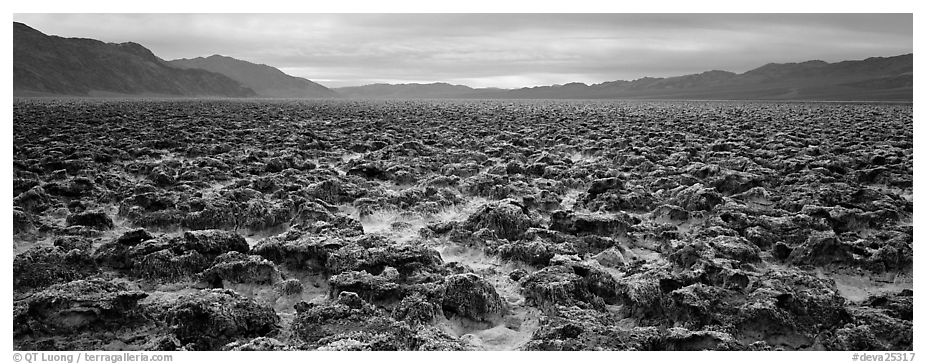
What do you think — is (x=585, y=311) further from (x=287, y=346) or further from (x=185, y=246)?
(x=185, y=246)

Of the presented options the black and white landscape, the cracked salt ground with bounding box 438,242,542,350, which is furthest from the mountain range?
the cracked salt ground with bounding box 438,242,542,350

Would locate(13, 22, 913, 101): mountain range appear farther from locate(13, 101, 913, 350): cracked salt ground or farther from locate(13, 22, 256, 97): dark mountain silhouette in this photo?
locate(13, 101, 913, 350): cracked salt ground

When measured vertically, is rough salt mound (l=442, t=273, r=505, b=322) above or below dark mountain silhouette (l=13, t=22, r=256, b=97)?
below

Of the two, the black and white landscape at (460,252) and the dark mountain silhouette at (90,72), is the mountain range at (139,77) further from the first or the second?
the black and white landscape at (460,252)

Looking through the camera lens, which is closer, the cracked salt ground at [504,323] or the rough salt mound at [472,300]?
the cracked salt ground at [504,323]

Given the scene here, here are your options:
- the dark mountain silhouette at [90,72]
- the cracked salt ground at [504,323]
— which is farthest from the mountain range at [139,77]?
the cracked salt ground at [504,323]

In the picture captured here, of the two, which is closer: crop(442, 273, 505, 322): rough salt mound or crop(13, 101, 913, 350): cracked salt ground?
crop(13, 101, 913, 350): cracked salt ground

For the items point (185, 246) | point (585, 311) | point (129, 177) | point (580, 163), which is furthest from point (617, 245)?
point (129, 177)

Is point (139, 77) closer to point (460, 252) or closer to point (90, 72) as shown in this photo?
point (90, 72)
